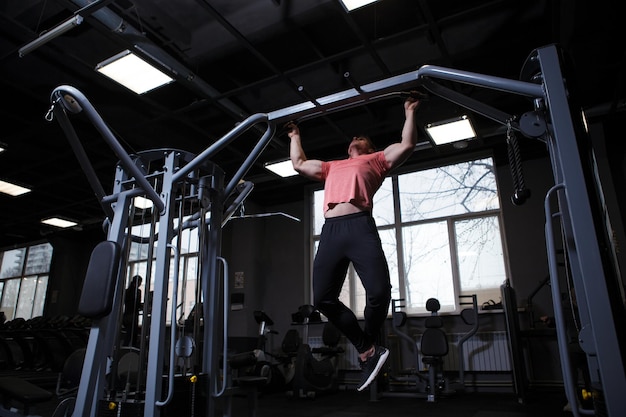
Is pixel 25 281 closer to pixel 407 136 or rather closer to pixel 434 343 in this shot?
pixel 434 343

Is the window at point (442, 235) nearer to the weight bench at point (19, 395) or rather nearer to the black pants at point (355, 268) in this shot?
the black pants at point (355, 268)

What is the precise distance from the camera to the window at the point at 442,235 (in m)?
6.96

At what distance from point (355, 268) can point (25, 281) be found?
42.1 feet

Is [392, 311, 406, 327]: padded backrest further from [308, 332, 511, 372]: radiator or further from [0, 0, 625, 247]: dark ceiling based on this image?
[0, 0, 625, 247]: dark ceiling

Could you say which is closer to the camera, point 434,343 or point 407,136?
point 407,136

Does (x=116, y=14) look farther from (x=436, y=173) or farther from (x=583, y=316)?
(x=436, y=173)

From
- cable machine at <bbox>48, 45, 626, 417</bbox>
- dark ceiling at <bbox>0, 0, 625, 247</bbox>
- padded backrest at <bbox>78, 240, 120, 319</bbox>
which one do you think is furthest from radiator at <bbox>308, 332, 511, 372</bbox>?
padded backrest at <bbox>78, 240, 120, 319</bbox>

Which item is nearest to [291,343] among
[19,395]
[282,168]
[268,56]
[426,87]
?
[282,168]

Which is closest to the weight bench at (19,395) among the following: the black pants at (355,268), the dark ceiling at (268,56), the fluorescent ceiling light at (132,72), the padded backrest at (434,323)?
the black pants at (355,268)

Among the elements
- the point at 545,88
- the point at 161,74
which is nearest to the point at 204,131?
the point at 161,74

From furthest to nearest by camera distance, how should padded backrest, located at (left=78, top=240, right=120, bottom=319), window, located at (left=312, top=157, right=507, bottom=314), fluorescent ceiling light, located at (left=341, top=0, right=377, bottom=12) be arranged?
window, located at (left=312, top=157, right=507, bottom=314) → fluorescent ceiling light, located at (left=341, top=0, right=377, bottom=12) → padded backrest, located at (left=78, top=240, right=120, bottom=319)

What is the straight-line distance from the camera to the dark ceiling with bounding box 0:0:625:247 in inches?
180

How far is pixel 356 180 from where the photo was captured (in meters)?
2.50

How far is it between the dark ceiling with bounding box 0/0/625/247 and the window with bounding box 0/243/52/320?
5.69m
